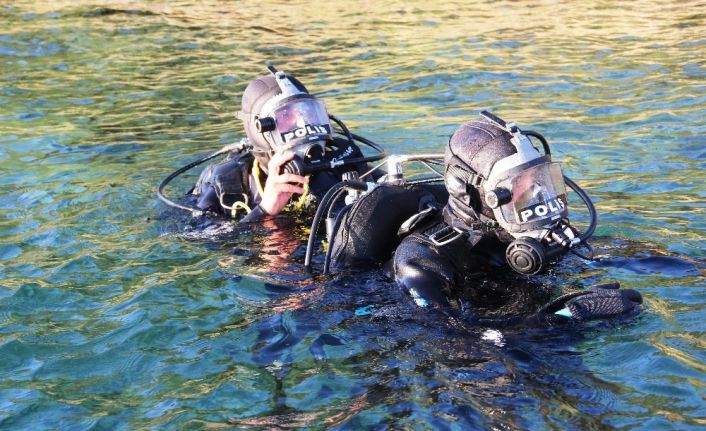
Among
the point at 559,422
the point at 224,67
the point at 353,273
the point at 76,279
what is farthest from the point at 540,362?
the point at 224,67

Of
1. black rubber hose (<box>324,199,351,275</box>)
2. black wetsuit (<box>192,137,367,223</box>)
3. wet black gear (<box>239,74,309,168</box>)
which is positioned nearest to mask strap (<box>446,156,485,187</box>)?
black rubber hose (<box>324,199,351,275</box>)

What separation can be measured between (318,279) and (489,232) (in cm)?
109

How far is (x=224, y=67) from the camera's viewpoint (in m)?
12.4

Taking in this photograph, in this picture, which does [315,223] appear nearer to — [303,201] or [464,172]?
[464,172]

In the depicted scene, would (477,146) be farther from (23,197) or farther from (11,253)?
(23,197)

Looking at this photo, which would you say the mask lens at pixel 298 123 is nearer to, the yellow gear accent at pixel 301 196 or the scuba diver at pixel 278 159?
the scuba diver at pixel 278 159

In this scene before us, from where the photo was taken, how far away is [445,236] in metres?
4.41

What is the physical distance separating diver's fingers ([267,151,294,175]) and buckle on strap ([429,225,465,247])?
1.58 meters

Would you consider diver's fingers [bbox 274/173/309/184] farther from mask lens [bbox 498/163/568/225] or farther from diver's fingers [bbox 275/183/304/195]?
mask lens [bbox 498/163/568/225]

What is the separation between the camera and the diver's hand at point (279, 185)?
5715 millimetres

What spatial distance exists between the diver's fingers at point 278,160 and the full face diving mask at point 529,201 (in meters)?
1.81

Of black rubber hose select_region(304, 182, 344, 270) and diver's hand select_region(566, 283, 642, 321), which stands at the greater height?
black rubber hose select_region(304, 182, 344, 270)

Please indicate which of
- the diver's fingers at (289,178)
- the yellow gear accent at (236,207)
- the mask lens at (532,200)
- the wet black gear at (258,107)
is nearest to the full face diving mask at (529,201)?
the mask lens at (532,200)

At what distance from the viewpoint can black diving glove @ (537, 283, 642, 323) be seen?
13.5 feet
